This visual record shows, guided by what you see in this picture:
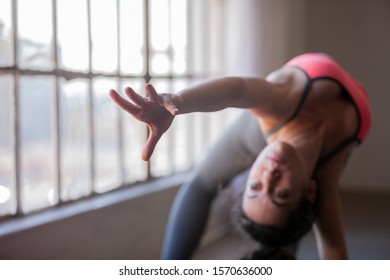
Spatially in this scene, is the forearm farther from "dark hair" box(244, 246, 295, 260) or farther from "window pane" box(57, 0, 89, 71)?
"window pane" box(57, 0, 89, 71)

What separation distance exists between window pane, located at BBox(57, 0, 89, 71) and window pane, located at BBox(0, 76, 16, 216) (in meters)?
0.09

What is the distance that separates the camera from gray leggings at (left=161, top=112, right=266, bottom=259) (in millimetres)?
639

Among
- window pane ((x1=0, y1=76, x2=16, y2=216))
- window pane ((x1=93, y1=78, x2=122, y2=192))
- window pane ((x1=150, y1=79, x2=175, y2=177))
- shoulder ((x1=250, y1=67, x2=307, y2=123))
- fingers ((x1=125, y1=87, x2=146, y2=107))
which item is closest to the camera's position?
fingers ((x1=125, y1=87, x2=146, y2=107))

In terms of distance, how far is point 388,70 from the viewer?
69 centimetres

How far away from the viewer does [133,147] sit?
0.87 m

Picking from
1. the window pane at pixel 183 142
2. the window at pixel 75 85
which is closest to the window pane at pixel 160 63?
the window at pixel 75 85

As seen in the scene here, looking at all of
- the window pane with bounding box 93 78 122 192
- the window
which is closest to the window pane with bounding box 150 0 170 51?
the window

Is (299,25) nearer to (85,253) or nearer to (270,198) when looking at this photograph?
(270,198)

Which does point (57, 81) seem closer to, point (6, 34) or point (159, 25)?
point (6, 34)

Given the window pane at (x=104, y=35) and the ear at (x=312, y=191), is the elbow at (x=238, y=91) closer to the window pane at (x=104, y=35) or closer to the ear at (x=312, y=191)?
the ear at (x=312, y=191)

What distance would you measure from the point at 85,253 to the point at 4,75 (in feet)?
0.89

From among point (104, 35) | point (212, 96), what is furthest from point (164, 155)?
point (212, 96)

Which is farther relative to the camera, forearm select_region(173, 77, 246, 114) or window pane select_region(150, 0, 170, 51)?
window pane select_region(150, 0, 170, 51)

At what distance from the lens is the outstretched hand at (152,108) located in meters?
0.41
